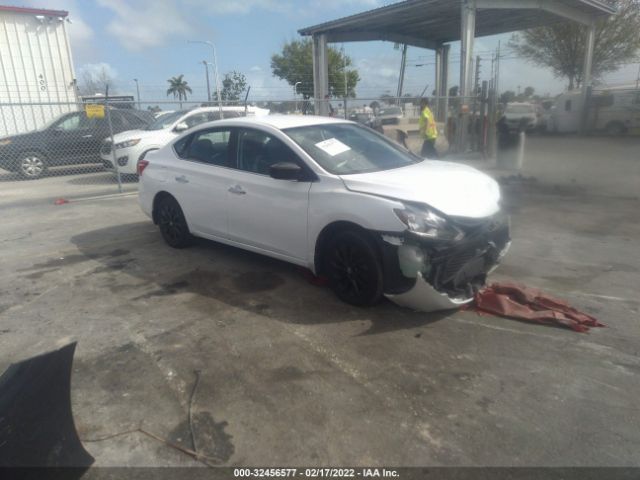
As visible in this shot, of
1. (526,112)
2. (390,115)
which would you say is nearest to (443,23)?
(390,115)

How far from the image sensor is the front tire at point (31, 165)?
485 inches

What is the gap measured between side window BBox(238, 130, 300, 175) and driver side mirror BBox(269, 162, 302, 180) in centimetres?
17

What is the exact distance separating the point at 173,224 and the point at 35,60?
13211mm

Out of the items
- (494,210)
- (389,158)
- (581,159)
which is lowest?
(581,159)

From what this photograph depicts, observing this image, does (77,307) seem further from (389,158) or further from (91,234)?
(389,158)

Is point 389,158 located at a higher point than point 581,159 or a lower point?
higher

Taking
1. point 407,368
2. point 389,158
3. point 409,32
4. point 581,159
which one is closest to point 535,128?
point 409,32

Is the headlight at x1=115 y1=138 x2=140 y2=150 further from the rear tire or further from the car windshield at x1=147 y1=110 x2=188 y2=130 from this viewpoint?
the rear tire

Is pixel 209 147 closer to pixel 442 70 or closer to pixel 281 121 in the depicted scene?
pixel 281 121

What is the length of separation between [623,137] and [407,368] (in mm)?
23237

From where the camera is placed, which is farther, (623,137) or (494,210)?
(623,137)

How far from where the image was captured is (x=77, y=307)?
437 centimetres

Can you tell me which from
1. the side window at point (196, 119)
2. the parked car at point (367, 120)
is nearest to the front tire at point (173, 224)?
the side window at point (196, 119)

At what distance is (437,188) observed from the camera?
3.87m
